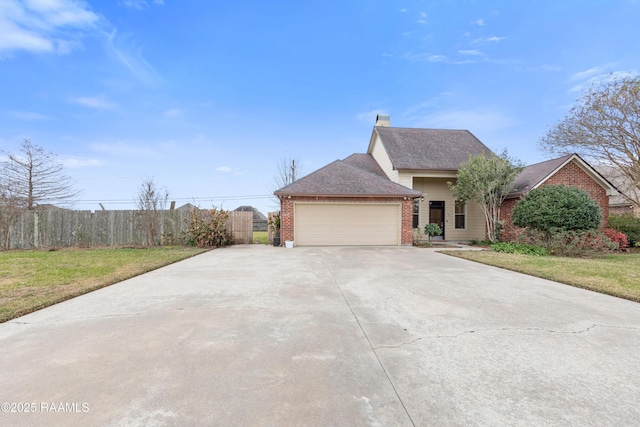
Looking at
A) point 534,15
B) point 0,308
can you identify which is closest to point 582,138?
point 534,15

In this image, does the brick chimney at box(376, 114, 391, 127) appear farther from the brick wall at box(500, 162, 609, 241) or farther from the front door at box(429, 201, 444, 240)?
the brick wall at box(500, 162, 609, 241)

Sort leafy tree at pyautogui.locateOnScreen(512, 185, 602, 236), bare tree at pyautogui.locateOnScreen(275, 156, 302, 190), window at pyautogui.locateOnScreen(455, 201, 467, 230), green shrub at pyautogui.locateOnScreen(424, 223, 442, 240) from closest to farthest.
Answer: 1. leafy tree at pyautogui.locateOnScreen(512, 185, 602, 236)
2. green shrub at pyautogui.locateOnScreen(424, 223, 442, 240)
3. window at pyautogui.locateOnScreen(455, 201, 467, 230)
4. bare tree at pyautogui.locateOnScreen(275, 156, 302, 190)

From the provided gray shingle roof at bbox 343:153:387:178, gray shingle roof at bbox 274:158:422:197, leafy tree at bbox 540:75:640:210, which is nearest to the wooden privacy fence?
gray shingle roof at bbox 274:158:422:197

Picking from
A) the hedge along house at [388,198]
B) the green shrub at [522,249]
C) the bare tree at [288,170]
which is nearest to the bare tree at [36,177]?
the hedge along house at [388,198]

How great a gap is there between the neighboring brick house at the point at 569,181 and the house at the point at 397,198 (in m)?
0.03

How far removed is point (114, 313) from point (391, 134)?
15519 mm

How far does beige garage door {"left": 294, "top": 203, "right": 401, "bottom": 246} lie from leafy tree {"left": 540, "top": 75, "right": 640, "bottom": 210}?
10.5m

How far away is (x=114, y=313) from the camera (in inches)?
144

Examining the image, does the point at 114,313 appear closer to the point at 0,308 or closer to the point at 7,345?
the point at 7,345

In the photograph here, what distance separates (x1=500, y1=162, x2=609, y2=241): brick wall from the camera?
12477 millimetres

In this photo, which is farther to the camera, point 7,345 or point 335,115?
point 335,115

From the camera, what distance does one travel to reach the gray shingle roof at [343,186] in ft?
38.4

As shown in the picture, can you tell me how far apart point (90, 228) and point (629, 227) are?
78.7 ft

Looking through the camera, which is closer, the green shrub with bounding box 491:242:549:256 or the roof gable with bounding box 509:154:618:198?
the green shrub with bounding box 491:242:549:256
